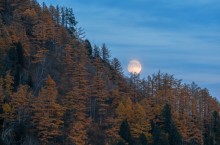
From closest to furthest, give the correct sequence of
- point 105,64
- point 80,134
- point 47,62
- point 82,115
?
point 80,134, point 82,115, point 47,62, point 105,64

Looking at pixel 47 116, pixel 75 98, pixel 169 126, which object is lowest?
pixel 169 126

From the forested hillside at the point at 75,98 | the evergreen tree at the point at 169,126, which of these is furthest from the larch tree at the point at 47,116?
the evergreen tree at the point at 169,126

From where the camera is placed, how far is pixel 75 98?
68.3 metres

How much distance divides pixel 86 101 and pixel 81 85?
2.73 meters

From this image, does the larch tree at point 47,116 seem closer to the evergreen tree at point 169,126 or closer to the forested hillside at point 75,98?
the forested hillside at point 75,98

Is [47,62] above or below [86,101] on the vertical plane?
above

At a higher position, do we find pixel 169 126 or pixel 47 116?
pixel 47 116

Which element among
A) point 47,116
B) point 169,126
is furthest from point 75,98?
point 169,126

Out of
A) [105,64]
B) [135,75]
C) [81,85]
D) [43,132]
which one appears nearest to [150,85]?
[135,75]

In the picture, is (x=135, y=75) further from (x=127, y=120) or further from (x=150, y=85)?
(x=127, y=120)

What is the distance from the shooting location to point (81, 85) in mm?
73688

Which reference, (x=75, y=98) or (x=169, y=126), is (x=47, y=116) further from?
(x=169, y=126)

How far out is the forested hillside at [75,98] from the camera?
5972 cm

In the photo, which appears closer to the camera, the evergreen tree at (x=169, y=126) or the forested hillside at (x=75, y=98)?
the forested hillside at (x=75, y=98)
